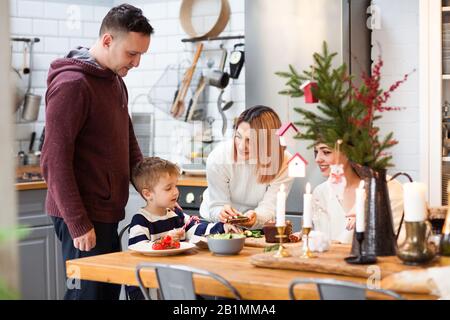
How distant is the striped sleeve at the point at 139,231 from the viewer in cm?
328

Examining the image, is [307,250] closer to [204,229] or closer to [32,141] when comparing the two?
Result: [204,229]

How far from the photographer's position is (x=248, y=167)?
400 centimetres

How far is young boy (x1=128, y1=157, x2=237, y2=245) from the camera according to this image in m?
3.34

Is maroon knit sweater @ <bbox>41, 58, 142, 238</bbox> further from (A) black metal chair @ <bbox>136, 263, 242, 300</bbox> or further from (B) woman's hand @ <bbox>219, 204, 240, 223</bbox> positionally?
(A) black metal chair @ <bbox>136, 263, 242, 300</bbox>

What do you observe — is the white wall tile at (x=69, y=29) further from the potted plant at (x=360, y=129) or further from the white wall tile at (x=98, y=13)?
the potted plant at (x=360, y=129)

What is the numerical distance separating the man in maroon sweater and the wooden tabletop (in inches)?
15.3

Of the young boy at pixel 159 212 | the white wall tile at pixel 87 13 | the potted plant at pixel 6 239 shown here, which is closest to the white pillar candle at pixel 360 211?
the young boy at pixel 159 212

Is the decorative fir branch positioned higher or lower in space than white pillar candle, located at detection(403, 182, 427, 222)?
higher

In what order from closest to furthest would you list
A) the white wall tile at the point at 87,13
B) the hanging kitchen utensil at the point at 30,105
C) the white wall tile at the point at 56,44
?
the hanging kitchen utensil at the point at 30,105
the white wall tile at the point at 56,44
the white wall tile at the point at 87,13

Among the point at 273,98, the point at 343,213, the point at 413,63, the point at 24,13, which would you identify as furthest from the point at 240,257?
the point at 24,13

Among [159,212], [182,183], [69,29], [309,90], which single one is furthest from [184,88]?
[309,90]

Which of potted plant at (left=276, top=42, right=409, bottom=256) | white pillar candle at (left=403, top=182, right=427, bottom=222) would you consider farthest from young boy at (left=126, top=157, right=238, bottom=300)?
white pillar candle at (left=403, top=182, right=427, bottom=222)

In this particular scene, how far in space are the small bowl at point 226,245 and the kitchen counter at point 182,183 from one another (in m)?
2.02

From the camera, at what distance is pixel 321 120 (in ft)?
9.11
